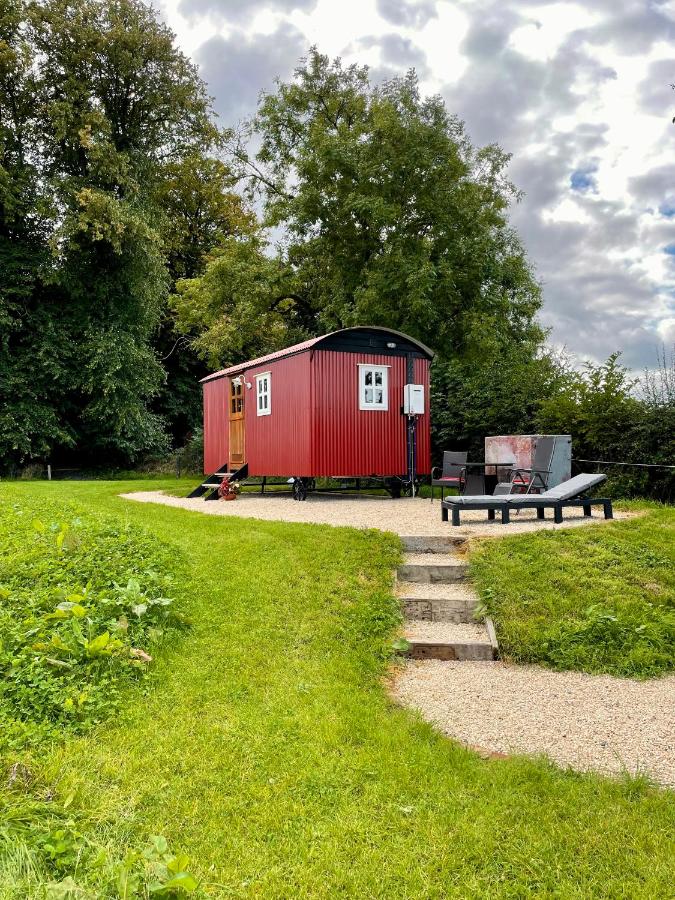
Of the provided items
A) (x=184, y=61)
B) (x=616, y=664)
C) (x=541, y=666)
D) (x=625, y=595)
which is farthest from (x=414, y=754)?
(x=184, y=61)

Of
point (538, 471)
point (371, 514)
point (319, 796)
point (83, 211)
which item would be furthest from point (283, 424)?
point (83, 211)

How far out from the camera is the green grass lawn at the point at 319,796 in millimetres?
2439

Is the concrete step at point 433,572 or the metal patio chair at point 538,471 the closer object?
the concrete step at point 433,572

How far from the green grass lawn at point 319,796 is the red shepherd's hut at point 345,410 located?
8213 millimetres

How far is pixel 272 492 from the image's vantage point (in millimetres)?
15391

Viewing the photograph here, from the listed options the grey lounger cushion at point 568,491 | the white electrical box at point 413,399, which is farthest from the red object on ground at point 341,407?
the grey lounger cushion at point 568,491

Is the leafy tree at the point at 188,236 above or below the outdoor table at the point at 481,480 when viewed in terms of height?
above

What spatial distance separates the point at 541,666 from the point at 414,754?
1.73 meters

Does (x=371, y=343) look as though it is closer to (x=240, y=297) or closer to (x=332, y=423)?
(x=332, y=423)

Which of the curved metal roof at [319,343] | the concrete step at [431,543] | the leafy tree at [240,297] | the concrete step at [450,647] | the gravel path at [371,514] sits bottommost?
the concrete step at [450,647]

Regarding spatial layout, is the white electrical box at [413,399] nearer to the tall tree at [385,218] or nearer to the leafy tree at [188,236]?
the tall tree at [385,218]

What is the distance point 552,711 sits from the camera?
12.8 ft

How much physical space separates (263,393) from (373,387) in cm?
256

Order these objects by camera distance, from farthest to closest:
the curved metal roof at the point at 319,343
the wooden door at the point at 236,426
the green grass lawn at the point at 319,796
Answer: the wooden door at the point at 236,426 → the curved metal roof at the point at 319,343 → the green grass lawn at the point at 319,796
